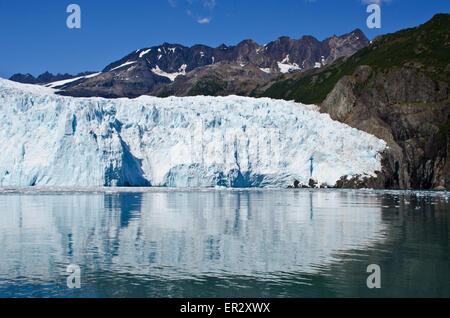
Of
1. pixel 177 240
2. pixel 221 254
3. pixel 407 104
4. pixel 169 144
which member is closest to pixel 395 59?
pixel 407 104

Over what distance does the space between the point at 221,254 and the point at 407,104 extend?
1883 inches

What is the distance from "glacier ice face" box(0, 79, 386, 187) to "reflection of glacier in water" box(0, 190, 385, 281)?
14.5 meters

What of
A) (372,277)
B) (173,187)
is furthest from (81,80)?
(372,277)

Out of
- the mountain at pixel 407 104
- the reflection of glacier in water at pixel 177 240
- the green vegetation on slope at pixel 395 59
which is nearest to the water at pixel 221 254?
the reflection of glacier in water at pixel 177 240

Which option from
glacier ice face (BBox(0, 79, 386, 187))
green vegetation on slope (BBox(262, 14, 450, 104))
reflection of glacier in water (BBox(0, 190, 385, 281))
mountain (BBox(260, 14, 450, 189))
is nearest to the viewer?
reflection of glacier in water (BBox(0, 190, 385, 281))

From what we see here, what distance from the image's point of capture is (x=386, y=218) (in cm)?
1850

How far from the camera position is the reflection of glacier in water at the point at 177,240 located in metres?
9.70

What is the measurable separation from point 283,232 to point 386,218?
635 cm

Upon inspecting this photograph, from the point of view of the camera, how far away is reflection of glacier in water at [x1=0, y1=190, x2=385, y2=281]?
9703 millimetres

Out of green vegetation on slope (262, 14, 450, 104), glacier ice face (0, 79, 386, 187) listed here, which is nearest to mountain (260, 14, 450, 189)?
green vegetation on slope (262, 14, 450, 104)

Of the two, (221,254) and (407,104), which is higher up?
(407,104)

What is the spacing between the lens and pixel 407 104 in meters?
52.8

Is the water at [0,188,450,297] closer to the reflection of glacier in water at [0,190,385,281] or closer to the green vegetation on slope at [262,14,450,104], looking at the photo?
the reflection of glacier in water at [0,190,385,281]

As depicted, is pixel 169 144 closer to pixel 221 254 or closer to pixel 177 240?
pixel 177 240
